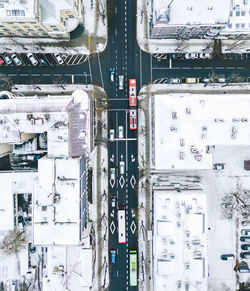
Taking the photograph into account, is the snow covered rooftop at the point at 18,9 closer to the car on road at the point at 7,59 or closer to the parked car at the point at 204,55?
the car on road at the point at 7,59

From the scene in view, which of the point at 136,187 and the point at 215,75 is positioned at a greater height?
the point at 215,75

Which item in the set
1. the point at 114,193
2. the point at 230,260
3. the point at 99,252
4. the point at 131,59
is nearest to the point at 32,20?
the point at 131,59

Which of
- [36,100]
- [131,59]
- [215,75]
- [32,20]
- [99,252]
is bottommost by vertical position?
[99,252]

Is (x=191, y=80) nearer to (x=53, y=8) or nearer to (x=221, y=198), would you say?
(x=221, y=198)

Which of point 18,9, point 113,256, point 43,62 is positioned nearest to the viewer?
point 18,9

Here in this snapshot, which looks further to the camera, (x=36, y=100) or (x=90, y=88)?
(x=90, y=88)

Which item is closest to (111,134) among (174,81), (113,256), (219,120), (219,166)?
(174,81)

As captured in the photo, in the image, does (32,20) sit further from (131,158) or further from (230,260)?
(230,260)
